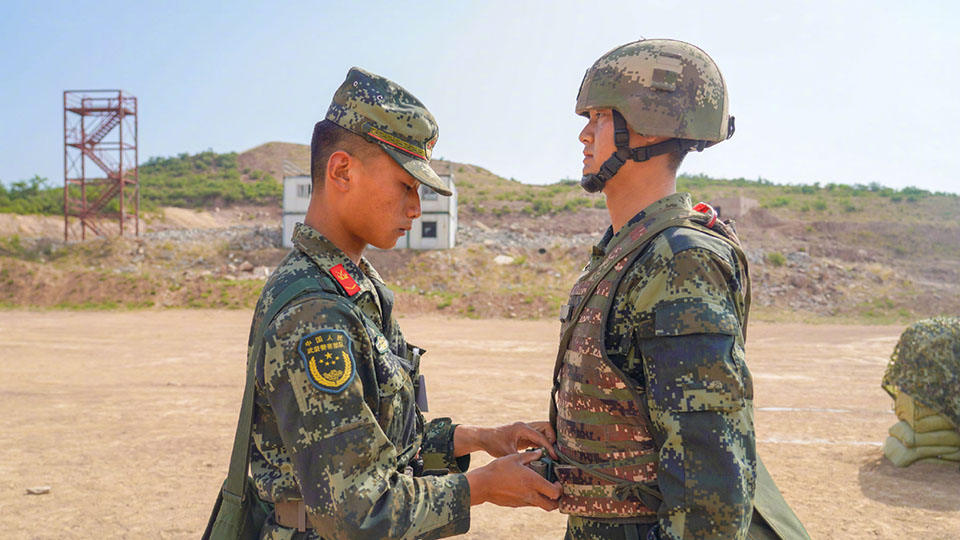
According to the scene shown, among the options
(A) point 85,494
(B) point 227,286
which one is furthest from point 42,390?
(B) point 227,286

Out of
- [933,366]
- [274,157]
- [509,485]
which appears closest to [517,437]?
[509,485]

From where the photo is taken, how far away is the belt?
1946mm

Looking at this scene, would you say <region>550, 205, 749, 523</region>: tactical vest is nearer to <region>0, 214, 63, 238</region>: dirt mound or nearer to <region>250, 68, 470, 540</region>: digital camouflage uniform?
→ <region>250, 68, 470, 540</region>: digital camouflage uniform

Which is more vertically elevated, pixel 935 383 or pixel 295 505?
pixel 295 505

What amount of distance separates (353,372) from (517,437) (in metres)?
0.95

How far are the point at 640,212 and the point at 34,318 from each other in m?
24.8

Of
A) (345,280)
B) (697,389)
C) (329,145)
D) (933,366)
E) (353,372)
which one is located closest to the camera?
(697,389)

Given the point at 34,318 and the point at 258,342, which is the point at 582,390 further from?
the point at 34,318

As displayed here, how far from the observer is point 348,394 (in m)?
1.79

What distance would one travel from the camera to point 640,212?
Result: 7.14ft

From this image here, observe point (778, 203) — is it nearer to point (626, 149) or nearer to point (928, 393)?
point (928, 393)

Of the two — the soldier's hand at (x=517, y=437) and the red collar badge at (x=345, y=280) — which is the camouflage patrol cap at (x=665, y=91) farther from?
the soldier's hand at (x=517, y=437)

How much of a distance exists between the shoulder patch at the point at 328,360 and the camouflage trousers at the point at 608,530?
88cm

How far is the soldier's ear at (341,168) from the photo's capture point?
84.6 inches
